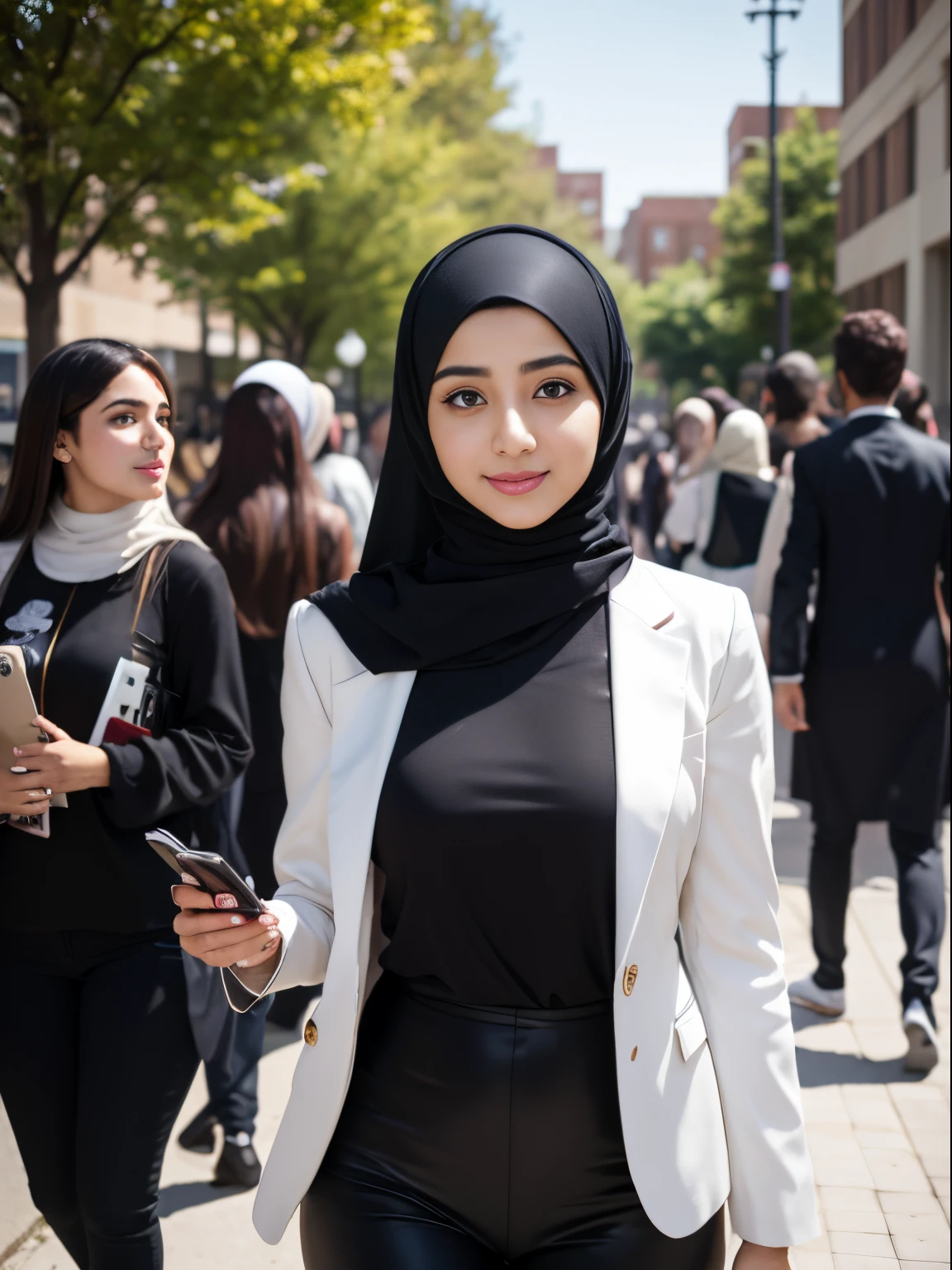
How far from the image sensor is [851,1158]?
418 centimetres

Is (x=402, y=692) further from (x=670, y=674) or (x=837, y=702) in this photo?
(x=837, y=702)

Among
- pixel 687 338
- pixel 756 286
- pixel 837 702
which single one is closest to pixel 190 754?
pixel 837 702

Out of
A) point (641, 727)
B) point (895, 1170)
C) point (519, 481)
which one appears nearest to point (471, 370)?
point (519, 481)

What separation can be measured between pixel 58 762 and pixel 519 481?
3.98 feet

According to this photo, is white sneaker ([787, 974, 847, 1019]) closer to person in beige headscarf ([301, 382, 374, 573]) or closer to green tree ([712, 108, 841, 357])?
person in beige headscarf ([301, 382, 374, 573])

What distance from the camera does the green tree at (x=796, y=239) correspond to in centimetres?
5203

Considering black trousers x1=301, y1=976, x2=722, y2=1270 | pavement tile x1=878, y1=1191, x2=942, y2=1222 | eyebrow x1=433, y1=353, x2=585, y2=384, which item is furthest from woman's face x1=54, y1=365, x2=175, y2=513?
pavement tile x1=878, y1=1191, x2=942, y2=1222

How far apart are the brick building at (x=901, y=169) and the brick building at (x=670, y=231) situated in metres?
83.2

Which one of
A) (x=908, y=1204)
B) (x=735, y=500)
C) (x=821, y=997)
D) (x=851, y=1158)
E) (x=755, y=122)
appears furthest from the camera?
(x=755, y=122)

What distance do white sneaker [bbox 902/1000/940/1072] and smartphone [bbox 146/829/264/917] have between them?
11.5 ft

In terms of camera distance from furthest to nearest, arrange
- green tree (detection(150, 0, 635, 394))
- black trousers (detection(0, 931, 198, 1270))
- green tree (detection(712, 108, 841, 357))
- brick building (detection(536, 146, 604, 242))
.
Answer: brick building (detection(536, 146, 604, 242)), green tree (detection(712, 108, 841, 357)), green tree (detection(150, 0, 635, 394)), black trousers (detection(0, 931, 198, 1270))

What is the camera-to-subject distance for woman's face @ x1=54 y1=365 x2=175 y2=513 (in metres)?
3.01

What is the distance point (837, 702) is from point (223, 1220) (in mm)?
2686

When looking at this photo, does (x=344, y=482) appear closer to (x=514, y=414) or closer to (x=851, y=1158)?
(x=851, y=1158)
